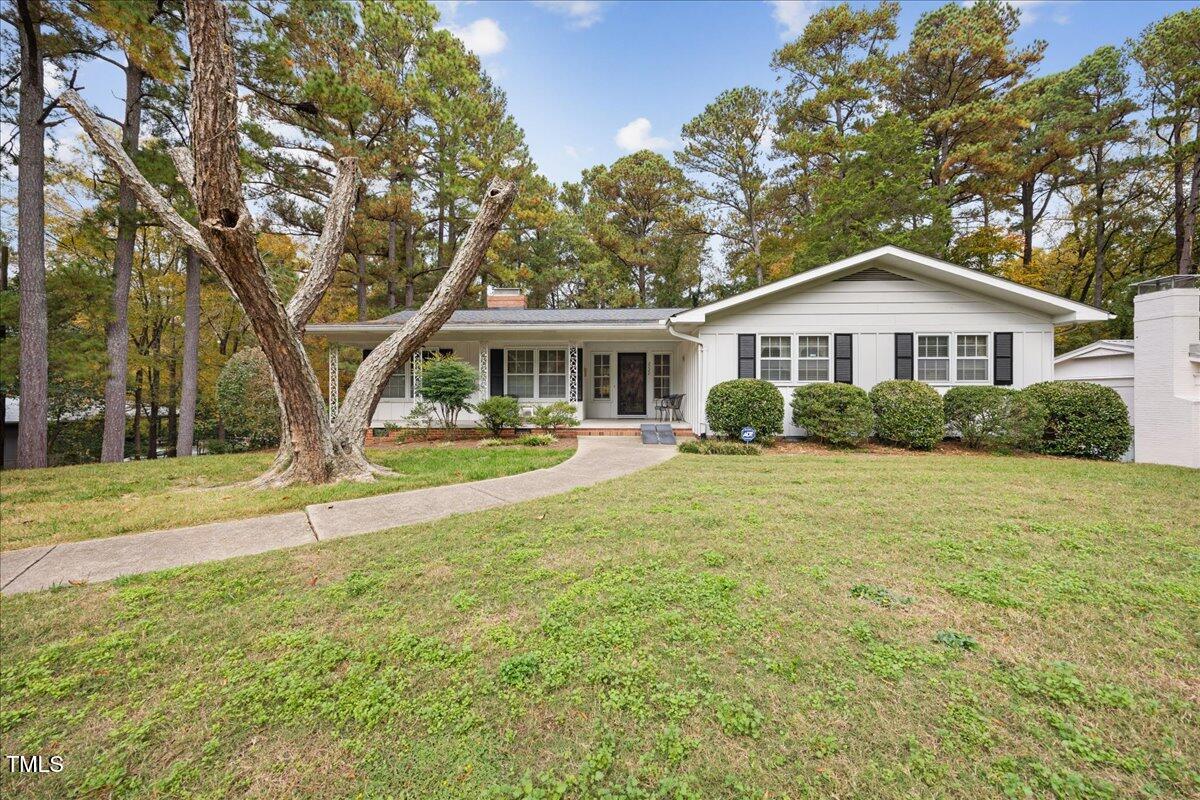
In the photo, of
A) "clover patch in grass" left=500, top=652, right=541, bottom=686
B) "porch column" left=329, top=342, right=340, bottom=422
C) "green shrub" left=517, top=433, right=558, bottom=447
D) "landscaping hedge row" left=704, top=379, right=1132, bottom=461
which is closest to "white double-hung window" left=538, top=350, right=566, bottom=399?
"green shrub" left=517, top=433, right=558, bottom=447

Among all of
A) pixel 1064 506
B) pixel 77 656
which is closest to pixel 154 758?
pixel 77 656

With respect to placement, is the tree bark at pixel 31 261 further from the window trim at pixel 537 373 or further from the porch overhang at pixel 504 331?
the window trim at pixel 537 373

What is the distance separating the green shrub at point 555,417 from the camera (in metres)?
10.7

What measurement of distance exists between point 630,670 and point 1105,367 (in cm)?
1250

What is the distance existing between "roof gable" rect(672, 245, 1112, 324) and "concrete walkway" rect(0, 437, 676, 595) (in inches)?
229

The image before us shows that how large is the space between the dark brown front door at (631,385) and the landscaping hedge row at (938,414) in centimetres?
403

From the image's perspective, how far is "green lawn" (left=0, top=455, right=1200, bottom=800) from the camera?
5.22 feet

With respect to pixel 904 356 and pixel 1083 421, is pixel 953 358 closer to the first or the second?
pixel 904 356

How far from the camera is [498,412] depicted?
418 inches

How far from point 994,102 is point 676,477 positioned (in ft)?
63.3

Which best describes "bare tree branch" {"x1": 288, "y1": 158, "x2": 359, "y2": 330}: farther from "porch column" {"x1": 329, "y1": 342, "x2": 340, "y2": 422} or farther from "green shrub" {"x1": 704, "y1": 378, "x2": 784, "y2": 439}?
"green shrub" {"x1": 704, "y1": 378, "x2": 784, "y2": 439}

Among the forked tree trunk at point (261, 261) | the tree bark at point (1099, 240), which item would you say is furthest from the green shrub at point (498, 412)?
the tree bark at point (1099, 240)

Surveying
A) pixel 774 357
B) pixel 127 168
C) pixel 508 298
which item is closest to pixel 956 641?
pixel 774 357

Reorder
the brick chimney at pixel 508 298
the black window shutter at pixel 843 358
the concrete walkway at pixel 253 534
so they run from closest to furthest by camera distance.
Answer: the concrete walkway at pixel 253 534, the black window shutter at pixel 843 358, the brick chimney at pixel 508 298
